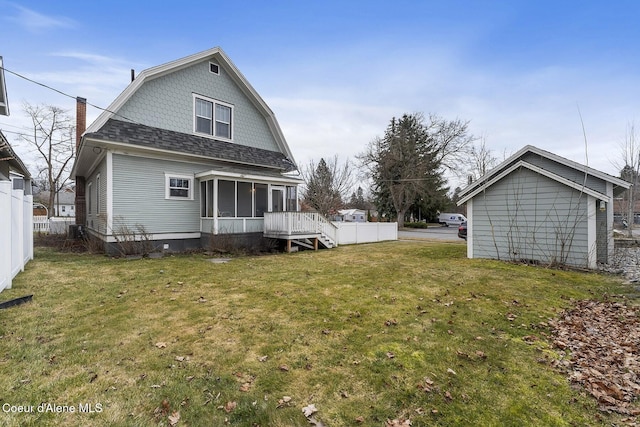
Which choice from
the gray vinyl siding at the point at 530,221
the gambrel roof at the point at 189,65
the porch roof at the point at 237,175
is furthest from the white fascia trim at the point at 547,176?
the gambrel roof at the point at 189,65

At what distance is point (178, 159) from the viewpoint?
40.6ft

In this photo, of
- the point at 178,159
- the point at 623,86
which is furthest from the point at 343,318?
the point at 623,86

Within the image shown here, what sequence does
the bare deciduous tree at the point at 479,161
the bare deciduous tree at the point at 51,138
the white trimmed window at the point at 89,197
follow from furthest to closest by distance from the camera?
the bare deciduous tree at the point at 479,161, the bare deciduous tree at the point at 51,138, the white trimmed window at the point at 89,197

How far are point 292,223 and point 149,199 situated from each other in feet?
18.4

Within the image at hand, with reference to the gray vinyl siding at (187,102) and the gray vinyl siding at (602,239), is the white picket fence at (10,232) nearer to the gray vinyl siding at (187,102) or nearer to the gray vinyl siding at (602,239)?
the gray vinyl siding at (187,102)

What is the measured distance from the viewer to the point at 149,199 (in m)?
11.7

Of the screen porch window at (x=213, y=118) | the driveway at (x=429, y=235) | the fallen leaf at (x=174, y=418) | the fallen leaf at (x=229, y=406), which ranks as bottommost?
the driveway at (x=429, y=235)

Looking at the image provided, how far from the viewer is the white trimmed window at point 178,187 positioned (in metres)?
12.2

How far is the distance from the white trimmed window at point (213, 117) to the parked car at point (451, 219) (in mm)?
36419

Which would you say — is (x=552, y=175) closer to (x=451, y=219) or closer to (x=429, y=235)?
(x=429, y=235)

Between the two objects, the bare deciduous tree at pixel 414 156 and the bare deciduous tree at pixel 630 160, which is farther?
the bare deciduous tree at pixel 414 156

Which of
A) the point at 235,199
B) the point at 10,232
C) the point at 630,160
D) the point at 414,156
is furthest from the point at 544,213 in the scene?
the point at 414,156

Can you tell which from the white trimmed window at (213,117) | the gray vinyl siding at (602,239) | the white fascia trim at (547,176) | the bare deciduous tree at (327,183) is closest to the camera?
the white fascia trim at (547,176)

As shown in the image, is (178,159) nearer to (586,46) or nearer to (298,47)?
(298,47)
